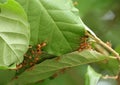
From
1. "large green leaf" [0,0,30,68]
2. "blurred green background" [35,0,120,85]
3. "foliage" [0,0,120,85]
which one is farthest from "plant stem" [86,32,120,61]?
"blurred green background" [35,0,120,85]

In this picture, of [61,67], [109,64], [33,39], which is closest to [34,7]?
[33,39]

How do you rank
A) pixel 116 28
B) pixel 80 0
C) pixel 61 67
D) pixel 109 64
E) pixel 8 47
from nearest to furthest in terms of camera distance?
1. pixel 8 47
2. pixel 61 67
3. pixel 109 64
4. pixel 80 0
5. pixel 116 28

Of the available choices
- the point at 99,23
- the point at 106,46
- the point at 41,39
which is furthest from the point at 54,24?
the point at 99,23

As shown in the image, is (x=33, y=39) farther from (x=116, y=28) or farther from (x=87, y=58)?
(x=116, y=28)

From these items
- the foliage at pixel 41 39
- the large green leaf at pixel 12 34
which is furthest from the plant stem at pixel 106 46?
the large green leaf at pixel 12 34

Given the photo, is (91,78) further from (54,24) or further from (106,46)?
(54,24)
